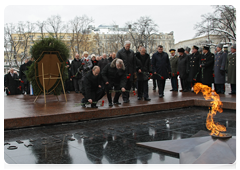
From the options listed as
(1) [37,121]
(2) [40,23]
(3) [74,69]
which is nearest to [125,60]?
(1) [37,121]

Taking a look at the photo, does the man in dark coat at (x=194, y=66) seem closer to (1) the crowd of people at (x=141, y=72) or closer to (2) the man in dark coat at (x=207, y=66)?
(1) the crowd of people at (x=141, y=72)

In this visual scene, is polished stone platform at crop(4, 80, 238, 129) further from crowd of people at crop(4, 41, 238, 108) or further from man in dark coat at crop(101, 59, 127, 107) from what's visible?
man in dark coat at crop(101, 59, 127, 107)

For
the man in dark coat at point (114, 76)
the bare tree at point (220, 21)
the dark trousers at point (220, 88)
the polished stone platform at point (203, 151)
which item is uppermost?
the bare tree at point (220, 21)

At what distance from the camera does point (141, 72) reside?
10.5 meters

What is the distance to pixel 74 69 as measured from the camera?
49.2 feet

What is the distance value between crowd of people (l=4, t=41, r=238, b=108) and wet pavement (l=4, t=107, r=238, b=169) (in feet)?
4.18

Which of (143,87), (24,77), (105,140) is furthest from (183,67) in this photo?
(105,140)

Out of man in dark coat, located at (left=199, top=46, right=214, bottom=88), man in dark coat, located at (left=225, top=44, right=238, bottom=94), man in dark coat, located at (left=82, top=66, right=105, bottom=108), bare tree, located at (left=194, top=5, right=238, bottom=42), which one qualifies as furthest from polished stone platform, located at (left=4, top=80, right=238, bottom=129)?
bare tree, located at (left=194, top=5, right=238, bottom=42)

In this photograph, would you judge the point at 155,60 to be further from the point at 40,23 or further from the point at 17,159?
the point at 40,23

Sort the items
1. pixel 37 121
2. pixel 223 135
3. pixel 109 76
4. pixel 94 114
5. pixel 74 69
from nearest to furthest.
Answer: pixel 223 135
pixel 37 121
pixel 94 114
pixel 109 76
pixel 74 69

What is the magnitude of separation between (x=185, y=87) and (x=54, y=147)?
9.91 m

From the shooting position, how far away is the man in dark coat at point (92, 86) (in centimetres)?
845

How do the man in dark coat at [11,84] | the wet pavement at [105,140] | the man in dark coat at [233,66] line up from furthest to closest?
the man in dark coat at [11,84], the man in dark coat at [233,66], the wet pavement at [105,140]

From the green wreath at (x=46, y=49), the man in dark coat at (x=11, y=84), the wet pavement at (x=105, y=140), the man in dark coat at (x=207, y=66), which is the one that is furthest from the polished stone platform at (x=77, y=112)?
the man in dark coat at (x=11, y=84)
